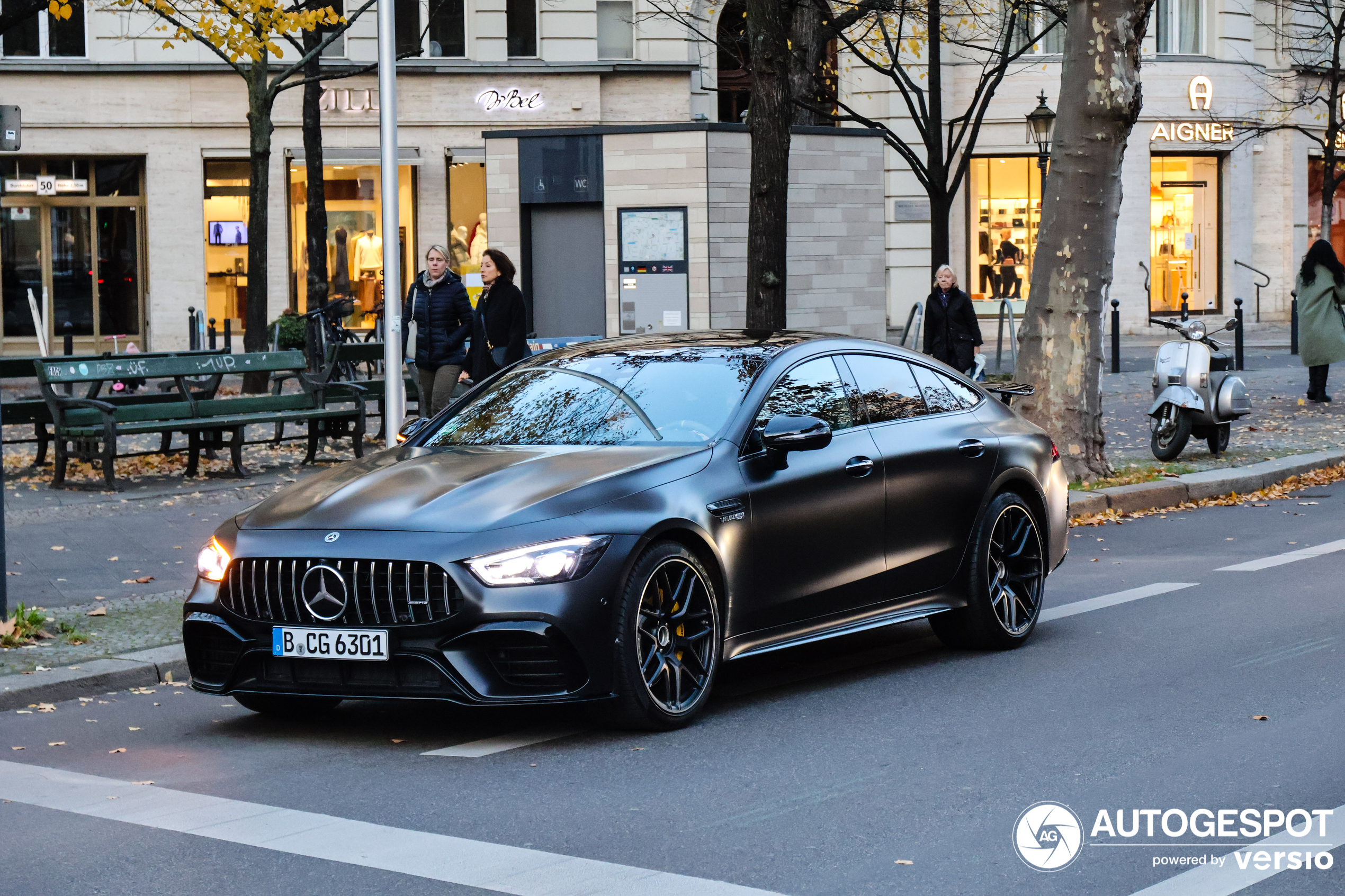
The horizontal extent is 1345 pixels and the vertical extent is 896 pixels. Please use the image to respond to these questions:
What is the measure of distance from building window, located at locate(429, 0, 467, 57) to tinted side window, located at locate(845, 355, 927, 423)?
26.4 metres

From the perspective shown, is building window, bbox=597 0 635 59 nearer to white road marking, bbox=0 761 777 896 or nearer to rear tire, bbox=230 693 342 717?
rear tire, bbox=230 693 342 717

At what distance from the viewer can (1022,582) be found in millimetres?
8430

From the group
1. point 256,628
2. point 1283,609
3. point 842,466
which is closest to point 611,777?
point 256,628

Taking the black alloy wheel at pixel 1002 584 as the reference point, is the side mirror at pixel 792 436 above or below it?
above

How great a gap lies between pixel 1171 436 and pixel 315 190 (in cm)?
1312

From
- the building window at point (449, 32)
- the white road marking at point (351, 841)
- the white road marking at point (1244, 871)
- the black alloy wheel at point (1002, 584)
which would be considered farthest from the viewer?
the building window at point (449, 32)

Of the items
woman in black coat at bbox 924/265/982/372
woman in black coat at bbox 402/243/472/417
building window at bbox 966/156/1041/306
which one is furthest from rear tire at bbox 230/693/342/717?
building window at bbox 966/156/1041/306

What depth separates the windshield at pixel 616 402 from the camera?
23.7 ft

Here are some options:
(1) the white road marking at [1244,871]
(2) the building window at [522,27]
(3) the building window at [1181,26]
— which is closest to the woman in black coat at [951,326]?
(1) the white road marking at [1244,871]

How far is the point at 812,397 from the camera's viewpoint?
25.2ft

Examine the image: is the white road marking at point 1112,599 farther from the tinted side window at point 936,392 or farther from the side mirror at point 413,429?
the side mirror at point 413,429

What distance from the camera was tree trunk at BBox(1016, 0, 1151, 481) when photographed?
14.0m

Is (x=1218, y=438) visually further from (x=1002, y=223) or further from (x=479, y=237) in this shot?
(x=1002, y=223)

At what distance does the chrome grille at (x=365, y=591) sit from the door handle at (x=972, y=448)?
285 cm
